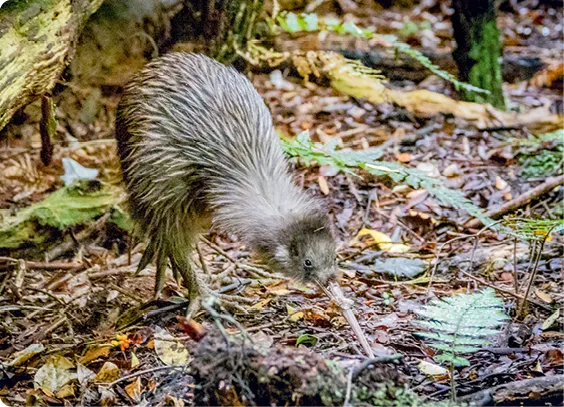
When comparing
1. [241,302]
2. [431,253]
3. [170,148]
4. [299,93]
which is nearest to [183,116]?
[170,148]

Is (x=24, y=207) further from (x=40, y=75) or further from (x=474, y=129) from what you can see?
(x=474, y=129)

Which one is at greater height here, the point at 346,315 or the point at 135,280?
the point at 346,315

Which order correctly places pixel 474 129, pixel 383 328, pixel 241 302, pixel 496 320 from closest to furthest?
1. pixel 496 320
2. pixel 383 328
3. pixel 241 302
4. pixel 474 129

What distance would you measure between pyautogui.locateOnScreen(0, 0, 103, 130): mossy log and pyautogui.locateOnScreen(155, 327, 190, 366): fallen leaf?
1.68 meters

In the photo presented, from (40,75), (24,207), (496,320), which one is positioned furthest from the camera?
(24,207)

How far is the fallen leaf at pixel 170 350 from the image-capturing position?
400cm

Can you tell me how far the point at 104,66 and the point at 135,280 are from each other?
8.78 ft

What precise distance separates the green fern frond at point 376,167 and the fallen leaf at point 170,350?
1863 mm

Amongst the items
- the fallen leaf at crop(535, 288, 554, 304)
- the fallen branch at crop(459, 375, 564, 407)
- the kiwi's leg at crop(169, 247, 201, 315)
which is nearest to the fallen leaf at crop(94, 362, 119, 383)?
the kiwi's leg at crop(169, 247, 201, 315)

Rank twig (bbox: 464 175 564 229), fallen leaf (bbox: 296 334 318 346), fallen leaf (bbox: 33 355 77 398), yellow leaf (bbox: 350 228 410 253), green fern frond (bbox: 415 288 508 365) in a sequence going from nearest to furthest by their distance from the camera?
green fern frond (bbox: 415 288 508 365) → fallen leaf (bbox: 33 355 77 398) → fallen leaf (bbox: 296 334 318 346) → yellow leaf (bbox: 350 228 410 253) → twig (bbox: 464 175 564 229)

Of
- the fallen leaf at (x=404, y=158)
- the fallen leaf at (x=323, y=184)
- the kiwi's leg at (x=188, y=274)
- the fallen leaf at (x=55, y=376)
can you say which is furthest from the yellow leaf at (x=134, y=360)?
the fallen leaf at (x=404, y=158)

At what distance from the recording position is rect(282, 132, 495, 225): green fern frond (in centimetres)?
518

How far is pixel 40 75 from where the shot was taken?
4.50m

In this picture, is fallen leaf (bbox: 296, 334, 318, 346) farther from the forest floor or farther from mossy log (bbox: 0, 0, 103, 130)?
mossy log (bbox: 0, 0, 103, 130)
